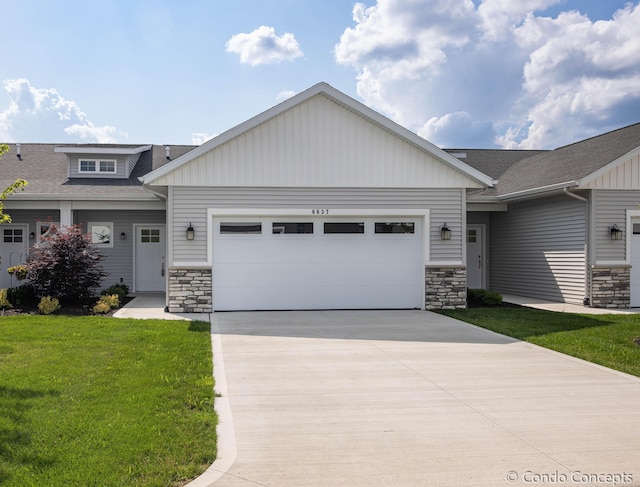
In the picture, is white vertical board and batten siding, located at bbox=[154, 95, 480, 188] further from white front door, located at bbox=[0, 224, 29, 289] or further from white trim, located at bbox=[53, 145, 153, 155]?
white front door, located at bbox=[0, 224, 29, 289]

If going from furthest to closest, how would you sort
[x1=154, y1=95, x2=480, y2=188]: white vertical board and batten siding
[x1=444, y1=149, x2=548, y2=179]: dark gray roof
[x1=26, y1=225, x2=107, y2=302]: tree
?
[x1=444, y1=149, x2=548, y2=179]: dark gray roof
[x1=26, y1=225, x2=107, y2=302]: tree
[x1=154, y1=95, x2=480, y2=188]: white vertical board and batten siding

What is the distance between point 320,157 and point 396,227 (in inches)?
97.0

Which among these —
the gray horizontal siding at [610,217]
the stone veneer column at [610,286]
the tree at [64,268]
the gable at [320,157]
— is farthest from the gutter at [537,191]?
the tree at [64,268]

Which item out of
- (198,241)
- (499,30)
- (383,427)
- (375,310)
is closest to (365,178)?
(375,310)

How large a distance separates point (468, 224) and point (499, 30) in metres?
6.41

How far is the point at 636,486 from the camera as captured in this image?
13.0ft

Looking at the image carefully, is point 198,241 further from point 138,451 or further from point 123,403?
point 138,451

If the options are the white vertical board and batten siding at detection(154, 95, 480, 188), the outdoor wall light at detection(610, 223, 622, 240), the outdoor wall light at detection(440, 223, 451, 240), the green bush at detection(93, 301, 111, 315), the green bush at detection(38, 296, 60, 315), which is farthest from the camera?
the outdoor wall light at detection(610, 223, 622, 240)

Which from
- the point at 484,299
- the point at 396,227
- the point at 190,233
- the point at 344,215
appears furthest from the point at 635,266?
the point at 190,233

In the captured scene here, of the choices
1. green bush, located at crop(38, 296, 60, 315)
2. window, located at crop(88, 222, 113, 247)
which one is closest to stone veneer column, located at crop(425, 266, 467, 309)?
green bush, located at crop(38, 296, 60, 315)

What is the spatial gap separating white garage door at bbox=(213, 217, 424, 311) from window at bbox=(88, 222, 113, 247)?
20.2 feet

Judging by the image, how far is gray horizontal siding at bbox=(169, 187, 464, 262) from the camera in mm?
12672

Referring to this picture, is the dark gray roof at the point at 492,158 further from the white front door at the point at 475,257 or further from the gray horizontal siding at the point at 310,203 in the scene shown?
the gray horizontal siding at the point at 310,203

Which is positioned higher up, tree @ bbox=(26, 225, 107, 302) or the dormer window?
the dormer window
